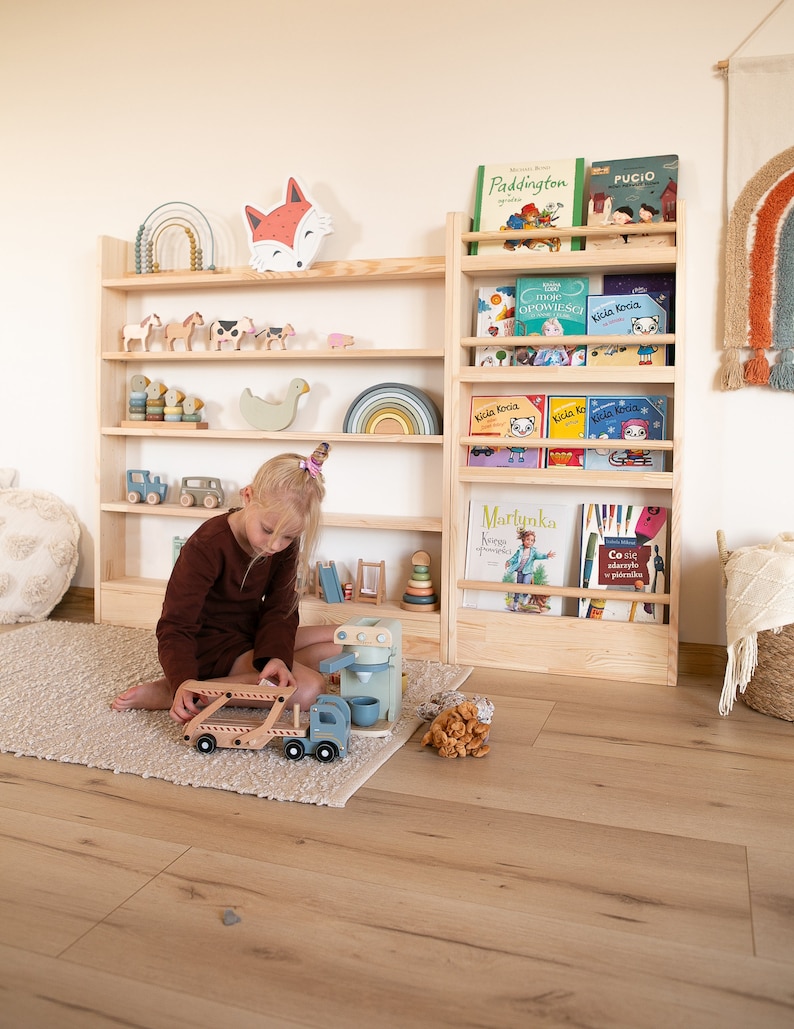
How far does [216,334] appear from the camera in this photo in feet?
9.67

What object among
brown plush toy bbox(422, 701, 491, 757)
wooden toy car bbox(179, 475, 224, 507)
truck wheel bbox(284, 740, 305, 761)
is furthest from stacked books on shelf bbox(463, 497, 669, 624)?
truck wheel bbox(284, 740, 305, 761)

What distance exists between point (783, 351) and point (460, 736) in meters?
1.43

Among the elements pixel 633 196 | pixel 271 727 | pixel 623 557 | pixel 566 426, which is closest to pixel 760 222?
pixel 633 196

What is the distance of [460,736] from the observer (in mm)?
1864

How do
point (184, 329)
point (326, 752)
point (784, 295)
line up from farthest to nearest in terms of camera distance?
1. point (184, 329)
2. point (784, 295)
3. point (326, 752)

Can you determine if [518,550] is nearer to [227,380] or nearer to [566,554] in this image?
[566,554]

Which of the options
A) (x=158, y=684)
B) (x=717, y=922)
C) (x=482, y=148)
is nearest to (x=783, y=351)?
(x=482, y=148)

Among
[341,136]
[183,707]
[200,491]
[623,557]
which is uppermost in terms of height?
[341,136]

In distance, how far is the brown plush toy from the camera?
1857 millimetres

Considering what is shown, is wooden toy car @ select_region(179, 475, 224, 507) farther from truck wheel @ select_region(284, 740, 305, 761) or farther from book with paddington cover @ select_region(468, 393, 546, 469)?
truck wheel @ select_region(284, 740, 305, 761)

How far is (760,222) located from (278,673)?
5.83 ft

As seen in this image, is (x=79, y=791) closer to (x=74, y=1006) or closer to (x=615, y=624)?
(x=74, y=1006)

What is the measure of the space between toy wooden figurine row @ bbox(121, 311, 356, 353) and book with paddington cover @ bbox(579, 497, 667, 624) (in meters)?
0.97

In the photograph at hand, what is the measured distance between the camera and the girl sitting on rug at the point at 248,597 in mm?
1971
